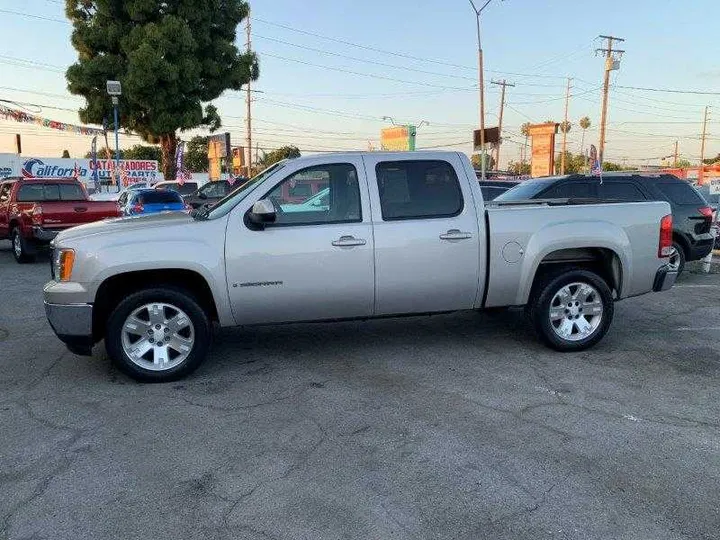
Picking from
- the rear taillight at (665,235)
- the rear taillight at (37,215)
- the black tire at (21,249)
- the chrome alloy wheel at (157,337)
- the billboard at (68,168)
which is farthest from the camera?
the billboard at (68,168)

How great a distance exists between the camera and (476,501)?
3084mm

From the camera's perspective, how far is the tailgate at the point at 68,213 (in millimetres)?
12070

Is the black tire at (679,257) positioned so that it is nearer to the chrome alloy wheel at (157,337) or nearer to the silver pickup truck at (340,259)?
the silver pickup truck at (340,259)

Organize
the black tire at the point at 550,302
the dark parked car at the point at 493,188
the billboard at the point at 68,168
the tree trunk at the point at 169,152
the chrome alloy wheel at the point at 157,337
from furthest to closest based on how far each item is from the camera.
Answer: the billboard at the point at 68,168 < the tree trunk at the point at 169,152 < the dark parked car at the point at 493,188 < the black tire at the point at 550,302 < the chrome alloy wheel at the point at 157,337

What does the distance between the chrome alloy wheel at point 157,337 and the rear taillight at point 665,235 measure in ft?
14.7

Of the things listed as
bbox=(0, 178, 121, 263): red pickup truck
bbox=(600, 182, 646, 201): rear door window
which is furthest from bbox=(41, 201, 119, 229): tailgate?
bbox=(600, 182, 646, 201): rear door window

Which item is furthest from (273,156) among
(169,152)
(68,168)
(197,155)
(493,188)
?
(493,188)

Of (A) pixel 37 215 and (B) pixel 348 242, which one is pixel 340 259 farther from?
(A) pixel 37 215

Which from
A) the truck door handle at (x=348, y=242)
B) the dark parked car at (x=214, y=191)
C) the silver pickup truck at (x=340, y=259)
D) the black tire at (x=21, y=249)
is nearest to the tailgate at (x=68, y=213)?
the black tire at (x=21, y=249)

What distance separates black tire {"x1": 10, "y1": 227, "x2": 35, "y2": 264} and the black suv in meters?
9.64

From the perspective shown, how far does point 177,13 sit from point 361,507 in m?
33.8

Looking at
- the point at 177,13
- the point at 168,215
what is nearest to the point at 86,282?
the point at 168,215

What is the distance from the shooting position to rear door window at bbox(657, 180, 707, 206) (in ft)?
32.1

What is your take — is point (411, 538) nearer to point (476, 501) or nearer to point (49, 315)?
point (476, 501)
